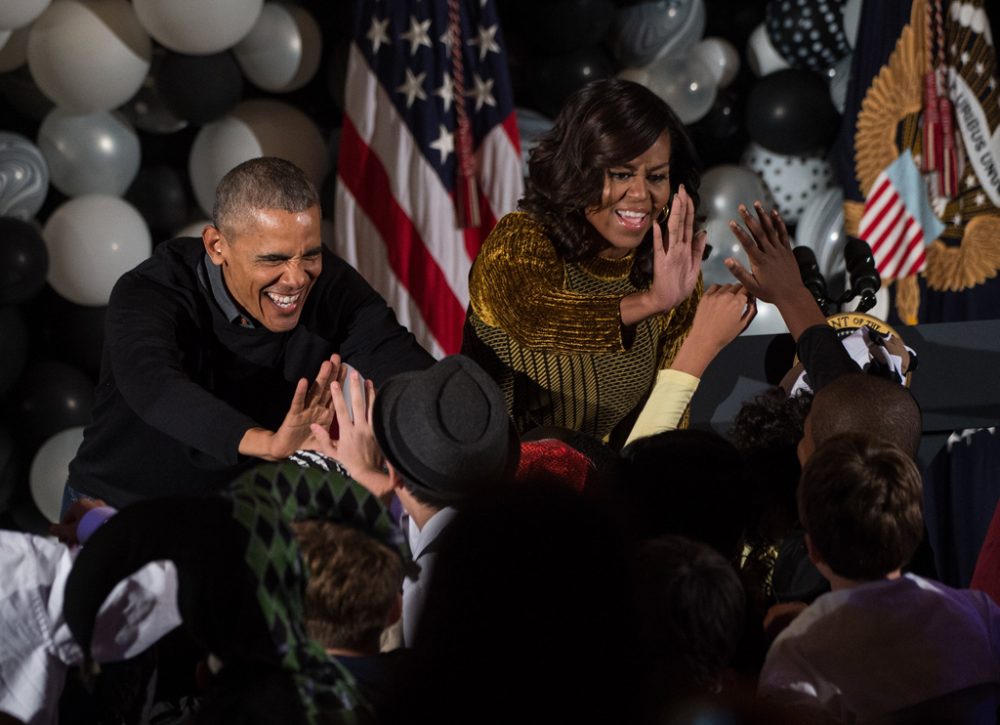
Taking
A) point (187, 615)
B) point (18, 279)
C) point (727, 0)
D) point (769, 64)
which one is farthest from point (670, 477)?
point (727, 0)

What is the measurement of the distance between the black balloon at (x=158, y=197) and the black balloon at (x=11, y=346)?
0.68 m

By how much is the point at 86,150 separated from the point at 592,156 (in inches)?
101

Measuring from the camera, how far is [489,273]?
273 cm

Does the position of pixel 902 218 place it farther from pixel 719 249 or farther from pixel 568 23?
pixel 568 23

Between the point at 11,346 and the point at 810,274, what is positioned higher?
the point at 810,274

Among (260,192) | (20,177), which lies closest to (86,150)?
(20,177)

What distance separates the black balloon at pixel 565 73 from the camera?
17.8 feet

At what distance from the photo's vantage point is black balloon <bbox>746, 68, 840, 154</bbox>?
220 inches

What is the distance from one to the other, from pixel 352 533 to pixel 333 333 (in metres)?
1.17

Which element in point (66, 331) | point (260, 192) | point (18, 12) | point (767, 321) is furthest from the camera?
point (767, 321)

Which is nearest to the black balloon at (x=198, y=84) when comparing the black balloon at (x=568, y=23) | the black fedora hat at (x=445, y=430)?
the black balloon at (x=568, y=23)

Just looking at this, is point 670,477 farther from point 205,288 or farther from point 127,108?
point 127,108

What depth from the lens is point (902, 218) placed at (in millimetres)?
5465

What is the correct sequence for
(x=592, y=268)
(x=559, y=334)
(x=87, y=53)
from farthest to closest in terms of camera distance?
(x=87, y=53)
(x=592, y=268)
(x=559, y=334)
